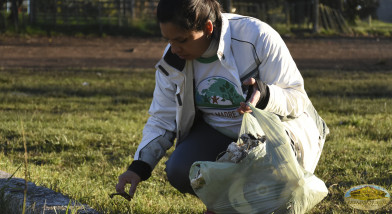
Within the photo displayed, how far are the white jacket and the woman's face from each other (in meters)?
0.08

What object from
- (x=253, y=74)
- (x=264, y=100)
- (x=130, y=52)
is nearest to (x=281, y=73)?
(x=253, y=74)

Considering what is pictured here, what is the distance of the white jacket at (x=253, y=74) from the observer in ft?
10.2

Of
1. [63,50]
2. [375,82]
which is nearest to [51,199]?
[375,82]

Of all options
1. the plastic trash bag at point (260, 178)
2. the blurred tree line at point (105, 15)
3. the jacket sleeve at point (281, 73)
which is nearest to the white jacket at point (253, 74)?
the jacket sleeve at point (281, 73)

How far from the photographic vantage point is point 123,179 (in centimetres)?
325

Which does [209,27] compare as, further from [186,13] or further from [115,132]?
[115,132]

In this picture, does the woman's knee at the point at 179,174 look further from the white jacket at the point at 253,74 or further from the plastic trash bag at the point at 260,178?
the plastic trash bag at the point at 260,178

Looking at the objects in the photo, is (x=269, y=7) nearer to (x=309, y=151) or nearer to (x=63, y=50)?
(x=63, y=50)

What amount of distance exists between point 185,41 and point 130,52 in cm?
1126

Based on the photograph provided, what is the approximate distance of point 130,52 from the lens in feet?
46.8

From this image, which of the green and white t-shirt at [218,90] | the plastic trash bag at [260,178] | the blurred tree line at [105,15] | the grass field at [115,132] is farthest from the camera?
the blurred tree line at [105,15]

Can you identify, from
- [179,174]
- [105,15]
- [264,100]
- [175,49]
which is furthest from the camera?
[105,15]

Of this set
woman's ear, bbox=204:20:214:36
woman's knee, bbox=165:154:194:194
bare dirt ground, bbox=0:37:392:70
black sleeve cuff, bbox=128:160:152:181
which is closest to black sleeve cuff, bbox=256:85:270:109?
woman's ear, bbox=204:20:214:36

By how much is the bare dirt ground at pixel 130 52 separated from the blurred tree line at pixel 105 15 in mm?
1325
